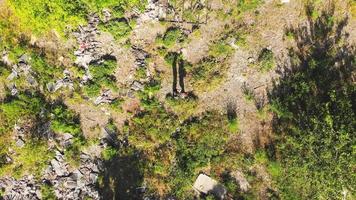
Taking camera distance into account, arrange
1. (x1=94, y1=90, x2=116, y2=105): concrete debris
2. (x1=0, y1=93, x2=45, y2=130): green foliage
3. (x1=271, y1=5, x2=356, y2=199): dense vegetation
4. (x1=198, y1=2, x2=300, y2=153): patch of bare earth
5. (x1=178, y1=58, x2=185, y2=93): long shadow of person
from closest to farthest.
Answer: (x1=271, y1=5, x2=356, y2=199): dense vegetation < (x1=0, y1=93, x2=45, y2=130): green foliage < (x1=198, y1=2, x2=300, y2=153): patch of bare earth < (x1=94, y1=90, x2=116, y2=105): concrete debris < (x1=178, y1=58, x2=185, y2=93): long shadow of person

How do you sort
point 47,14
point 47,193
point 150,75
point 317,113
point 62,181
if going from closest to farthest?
1. point 317,113
2. point 47,14
3. point 47,193
4. point 62,181
5. point 150,75

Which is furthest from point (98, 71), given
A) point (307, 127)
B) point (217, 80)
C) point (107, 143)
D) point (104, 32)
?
point (307, 127)

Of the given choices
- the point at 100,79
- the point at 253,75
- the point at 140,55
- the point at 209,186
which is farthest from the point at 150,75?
the point at 209,186

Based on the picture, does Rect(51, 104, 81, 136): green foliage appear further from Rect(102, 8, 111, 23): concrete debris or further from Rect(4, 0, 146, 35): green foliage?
Rect(102, 8, 111, 23): concrete debris

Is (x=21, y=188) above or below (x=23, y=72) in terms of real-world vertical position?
below

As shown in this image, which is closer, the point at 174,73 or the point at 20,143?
the point at 20,143

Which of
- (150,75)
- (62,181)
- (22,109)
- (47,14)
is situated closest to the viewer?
(47,14)

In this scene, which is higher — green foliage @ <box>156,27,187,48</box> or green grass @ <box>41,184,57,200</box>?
green foliage @ <box>156,27,187,48</box>

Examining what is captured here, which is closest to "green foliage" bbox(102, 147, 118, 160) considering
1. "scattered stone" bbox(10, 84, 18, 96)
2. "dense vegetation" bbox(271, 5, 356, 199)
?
"scattered stone" bbox(10, 84, 18, 96)

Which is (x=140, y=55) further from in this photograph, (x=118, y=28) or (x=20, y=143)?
(x=20, y=143)

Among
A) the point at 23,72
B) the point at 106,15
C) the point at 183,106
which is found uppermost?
the point at 106,15
